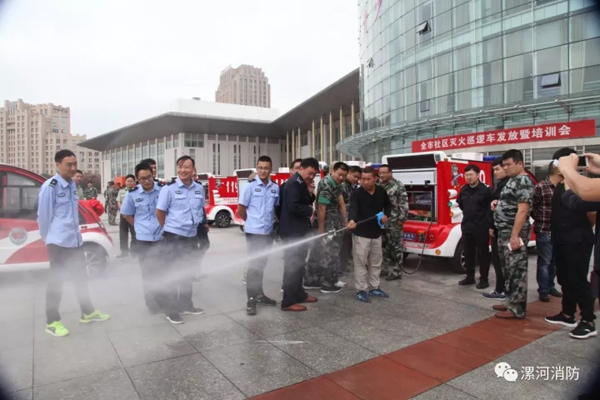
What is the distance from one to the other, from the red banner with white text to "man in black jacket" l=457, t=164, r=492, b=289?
18.3 m

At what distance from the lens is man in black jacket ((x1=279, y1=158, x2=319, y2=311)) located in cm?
481

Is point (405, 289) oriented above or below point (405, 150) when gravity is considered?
below

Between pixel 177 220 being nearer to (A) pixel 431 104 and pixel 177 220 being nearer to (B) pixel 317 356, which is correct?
(B) pixel 317 356

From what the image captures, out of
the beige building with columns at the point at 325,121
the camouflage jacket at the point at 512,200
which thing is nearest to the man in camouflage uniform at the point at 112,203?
the camouflage jacket at the point at 512,200

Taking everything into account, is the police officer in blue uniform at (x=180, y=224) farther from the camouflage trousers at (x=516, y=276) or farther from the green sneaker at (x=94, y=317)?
the camouflage trousers at (x=516, y=276)

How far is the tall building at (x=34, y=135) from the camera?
7.16m

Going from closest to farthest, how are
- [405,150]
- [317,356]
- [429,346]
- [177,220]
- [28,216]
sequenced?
[317,356]
[429,346]
[177,220]
[28,216]
[405,150]

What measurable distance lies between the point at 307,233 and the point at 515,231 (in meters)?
2.41

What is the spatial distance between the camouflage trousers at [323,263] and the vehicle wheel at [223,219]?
9212 mm

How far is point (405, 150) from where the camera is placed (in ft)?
93.9

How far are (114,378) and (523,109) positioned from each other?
2432cm

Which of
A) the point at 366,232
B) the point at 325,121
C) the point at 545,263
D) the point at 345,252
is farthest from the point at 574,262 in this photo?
the point at 325,121

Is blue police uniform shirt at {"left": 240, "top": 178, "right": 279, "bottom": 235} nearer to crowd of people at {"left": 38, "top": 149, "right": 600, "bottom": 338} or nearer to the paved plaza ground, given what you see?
crowd of people at {"left": 38, "top": 149, "right": 600, "bottom": 338}

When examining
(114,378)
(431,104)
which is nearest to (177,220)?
(114,378)
